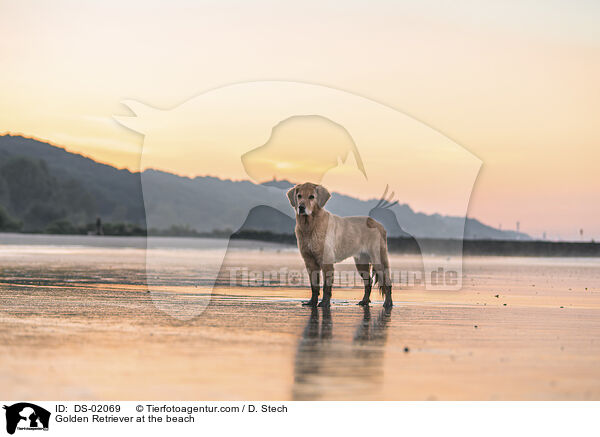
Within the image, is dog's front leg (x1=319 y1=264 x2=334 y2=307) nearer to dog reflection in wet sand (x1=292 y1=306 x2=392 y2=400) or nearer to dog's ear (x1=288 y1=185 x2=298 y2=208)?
dog's ear (x1=288 y1=185 x2=298 y2=208)

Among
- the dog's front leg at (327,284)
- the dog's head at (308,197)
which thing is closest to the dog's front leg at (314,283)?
the dog's front leg at (327,284)

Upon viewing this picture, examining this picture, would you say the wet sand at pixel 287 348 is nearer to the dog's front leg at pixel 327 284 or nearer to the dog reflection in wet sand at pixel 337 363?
the dog reflection in wet sand at pixel 337 363

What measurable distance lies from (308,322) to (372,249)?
155 inches

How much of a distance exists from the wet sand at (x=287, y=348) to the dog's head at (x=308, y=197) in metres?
1.50

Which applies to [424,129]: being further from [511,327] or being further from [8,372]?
[8,372]

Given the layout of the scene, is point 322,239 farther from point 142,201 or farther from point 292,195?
point 142,201

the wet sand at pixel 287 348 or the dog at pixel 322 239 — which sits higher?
the dog at pixel 322 239

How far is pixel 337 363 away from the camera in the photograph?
7703mm

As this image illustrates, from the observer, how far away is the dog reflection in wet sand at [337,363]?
657cm

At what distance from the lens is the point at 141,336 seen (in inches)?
360
